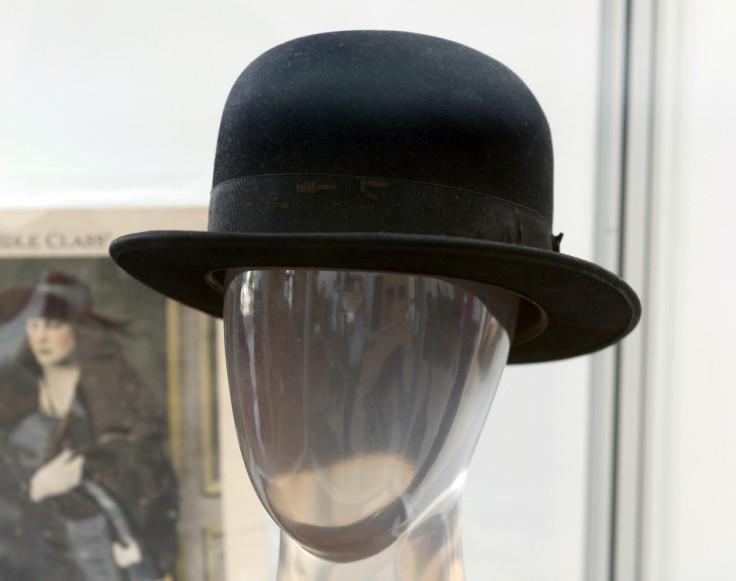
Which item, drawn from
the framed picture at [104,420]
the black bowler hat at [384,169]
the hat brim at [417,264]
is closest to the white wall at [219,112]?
the framed picture at [104,420]

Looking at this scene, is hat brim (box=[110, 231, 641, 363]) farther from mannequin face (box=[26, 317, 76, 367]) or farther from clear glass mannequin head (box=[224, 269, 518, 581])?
mannequin face (box=[26, 317, 76, 367])

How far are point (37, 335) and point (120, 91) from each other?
53 cm

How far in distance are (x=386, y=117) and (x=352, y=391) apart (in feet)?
1.04

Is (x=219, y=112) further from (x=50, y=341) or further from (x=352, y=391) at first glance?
(x=352, y=391)

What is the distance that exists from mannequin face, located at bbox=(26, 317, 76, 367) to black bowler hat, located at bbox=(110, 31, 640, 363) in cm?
64

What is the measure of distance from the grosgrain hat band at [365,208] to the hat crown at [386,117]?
12 millimetres

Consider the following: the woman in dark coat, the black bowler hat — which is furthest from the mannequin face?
the black bowler hat

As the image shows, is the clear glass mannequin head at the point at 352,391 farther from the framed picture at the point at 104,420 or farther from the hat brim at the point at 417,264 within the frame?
the framed picture at the point at 104,420

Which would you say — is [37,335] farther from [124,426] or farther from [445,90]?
[445,90]

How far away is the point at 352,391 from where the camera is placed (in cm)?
87

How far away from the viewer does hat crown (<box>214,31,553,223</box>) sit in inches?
33.4

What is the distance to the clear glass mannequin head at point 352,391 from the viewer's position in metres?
0.86

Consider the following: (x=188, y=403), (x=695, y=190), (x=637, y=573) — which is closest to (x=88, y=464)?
(x=188, y=403)

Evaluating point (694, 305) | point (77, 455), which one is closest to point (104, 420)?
point (77, 455)
